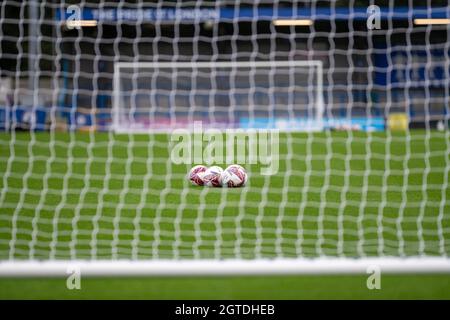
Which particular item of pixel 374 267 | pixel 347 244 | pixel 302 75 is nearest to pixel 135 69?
pixel 302 75

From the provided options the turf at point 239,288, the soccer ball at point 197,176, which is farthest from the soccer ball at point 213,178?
the turf at point 239,288

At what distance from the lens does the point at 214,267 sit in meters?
2.03

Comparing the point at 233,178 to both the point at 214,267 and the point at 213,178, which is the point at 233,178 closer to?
the point at 213,178

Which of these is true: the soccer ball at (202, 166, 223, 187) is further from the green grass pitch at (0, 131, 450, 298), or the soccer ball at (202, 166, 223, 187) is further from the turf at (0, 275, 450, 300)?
the turf at (0, 275, 450, 300)

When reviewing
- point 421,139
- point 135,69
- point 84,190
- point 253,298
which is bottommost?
point 253,298

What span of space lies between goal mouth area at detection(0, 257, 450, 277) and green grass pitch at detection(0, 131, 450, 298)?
0.42m

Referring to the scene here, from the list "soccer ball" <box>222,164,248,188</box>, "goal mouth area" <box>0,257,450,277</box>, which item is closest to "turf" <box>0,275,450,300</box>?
"goal mouth area" <box>0,257,450,277</box>

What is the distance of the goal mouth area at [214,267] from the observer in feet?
6.61

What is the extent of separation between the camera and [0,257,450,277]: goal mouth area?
2.02m

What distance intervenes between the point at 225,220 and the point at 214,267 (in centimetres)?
164

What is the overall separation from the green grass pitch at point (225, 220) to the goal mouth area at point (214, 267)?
0.42 metres

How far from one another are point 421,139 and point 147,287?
28.5 ft

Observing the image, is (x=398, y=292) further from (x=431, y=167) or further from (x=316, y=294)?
(x=431, y=167)

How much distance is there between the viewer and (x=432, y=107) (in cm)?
1802
